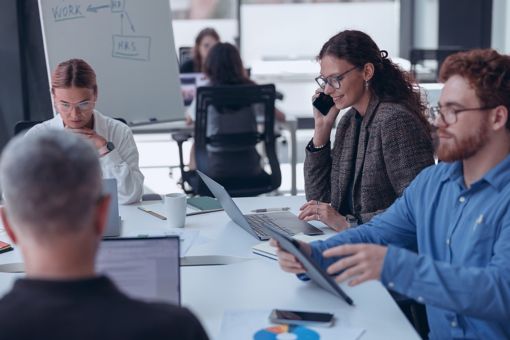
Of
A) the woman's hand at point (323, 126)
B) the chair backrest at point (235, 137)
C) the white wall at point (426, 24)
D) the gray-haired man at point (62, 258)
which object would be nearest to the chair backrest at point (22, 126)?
the chair backrest at point (235, 137)

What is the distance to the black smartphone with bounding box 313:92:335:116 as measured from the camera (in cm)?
293

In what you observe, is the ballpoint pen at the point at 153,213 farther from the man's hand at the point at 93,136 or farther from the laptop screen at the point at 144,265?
the laptop screen at the point at 144,265

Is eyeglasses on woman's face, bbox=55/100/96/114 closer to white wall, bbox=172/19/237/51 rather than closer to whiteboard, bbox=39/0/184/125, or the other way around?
whiteboard, bbox=39/0/184/125

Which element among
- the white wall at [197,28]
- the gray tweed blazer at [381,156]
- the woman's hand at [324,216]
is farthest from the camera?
the white wall at [197,28]

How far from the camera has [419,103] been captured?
104 inches

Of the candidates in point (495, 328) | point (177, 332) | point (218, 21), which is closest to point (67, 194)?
Answer: point (177, 332)

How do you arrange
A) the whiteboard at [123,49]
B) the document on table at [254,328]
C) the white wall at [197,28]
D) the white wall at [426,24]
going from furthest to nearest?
the white wall at [197,28], the white wall at [426,24], the whiteboard at [123,49], the document on table at [254,328]

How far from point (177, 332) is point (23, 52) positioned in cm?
293

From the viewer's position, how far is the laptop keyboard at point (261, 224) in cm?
229

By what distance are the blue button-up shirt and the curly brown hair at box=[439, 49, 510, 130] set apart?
15 cm

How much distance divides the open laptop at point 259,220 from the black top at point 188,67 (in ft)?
11.2

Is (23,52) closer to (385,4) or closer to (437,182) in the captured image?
(437,182)

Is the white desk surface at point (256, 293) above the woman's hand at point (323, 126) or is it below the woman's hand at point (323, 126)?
below

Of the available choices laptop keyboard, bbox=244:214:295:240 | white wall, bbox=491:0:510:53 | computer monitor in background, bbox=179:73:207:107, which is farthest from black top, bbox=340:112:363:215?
white wall, bbox=491:0:510:53
